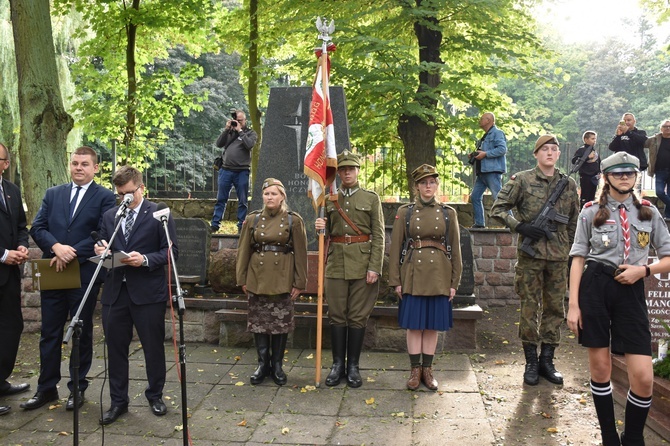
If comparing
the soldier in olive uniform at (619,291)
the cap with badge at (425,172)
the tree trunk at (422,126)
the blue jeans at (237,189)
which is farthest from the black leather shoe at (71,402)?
the tree trunk at (422,126)

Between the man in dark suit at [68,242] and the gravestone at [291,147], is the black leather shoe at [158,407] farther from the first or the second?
the gravestone at [291,147]

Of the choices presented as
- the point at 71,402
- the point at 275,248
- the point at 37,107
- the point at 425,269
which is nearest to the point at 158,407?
the point at 71,402

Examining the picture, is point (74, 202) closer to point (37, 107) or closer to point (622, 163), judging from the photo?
point (622, 163)

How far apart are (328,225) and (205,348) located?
7.96 feet

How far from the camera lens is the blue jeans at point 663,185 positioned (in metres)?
12.1

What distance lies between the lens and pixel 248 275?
6242 mm

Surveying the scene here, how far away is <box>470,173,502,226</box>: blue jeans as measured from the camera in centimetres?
1066

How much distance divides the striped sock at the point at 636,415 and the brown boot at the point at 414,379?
81.4 inches

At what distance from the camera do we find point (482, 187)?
1091cm

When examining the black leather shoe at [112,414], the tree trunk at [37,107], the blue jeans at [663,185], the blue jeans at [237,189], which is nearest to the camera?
the black leather shoe at [112,414]

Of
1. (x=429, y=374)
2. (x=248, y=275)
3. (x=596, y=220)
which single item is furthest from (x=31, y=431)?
(x=596, y=220)

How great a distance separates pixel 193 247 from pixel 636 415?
585 centimetres

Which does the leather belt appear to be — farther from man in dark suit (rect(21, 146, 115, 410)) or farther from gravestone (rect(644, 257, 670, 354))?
gravestone (rect(644, 257, 670, 354))

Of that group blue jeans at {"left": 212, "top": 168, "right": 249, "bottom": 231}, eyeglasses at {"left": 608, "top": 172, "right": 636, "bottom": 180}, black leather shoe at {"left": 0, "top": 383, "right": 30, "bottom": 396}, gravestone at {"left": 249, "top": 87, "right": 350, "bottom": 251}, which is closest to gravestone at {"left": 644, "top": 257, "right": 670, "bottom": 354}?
eyeglasses at {"left": 608, "top": 172, "right": 636, "bottom": 180}
